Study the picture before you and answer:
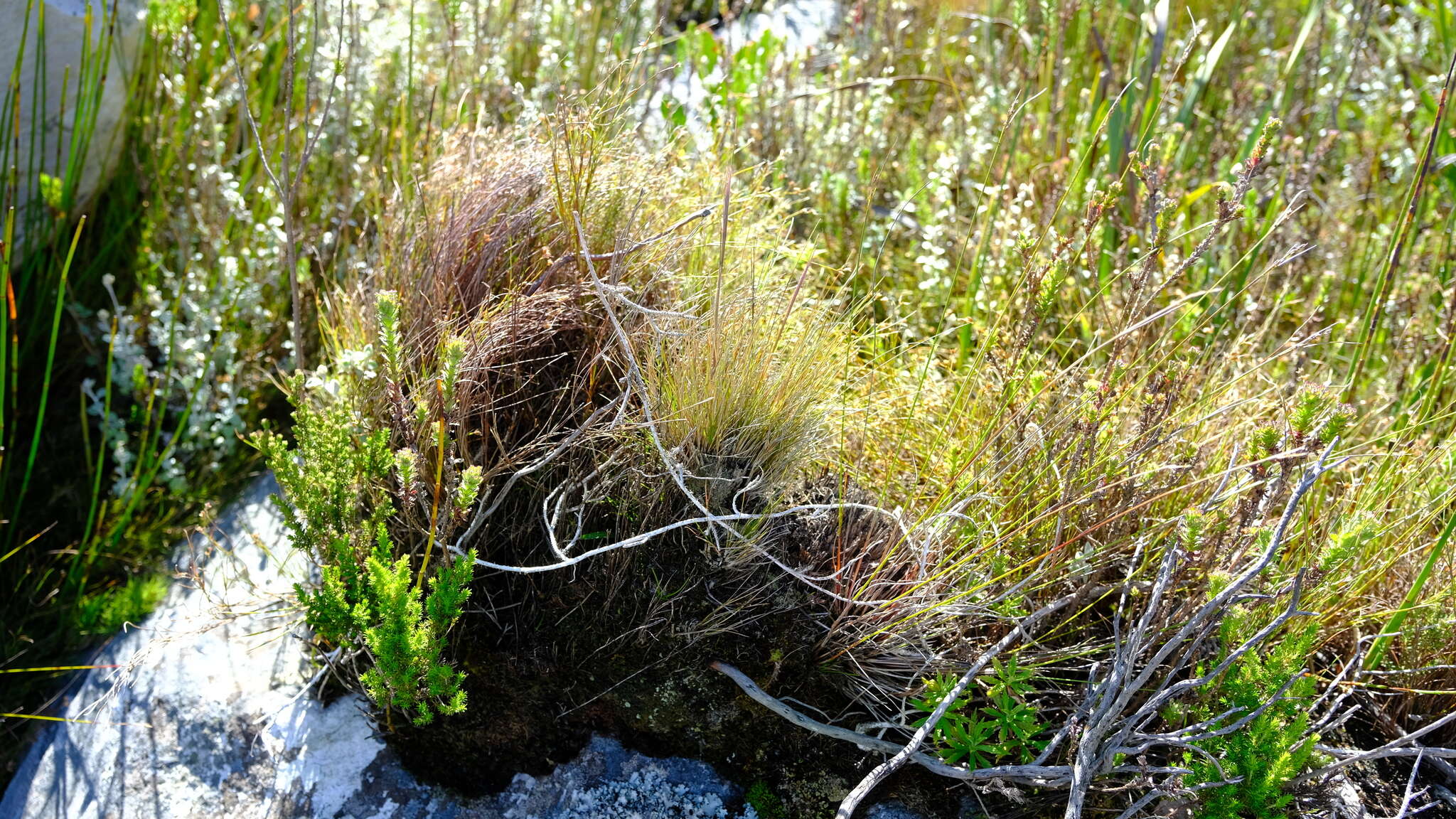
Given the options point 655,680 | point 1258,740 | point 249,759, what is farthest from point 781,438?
point 249,759

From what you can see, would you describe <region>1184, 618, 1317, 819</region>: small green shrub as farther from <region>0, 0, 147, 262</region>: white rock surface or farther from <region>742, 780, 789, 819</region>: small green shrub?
<region>0, 0, 147, 262</region>: white rock surface

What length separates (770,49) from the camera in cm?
294

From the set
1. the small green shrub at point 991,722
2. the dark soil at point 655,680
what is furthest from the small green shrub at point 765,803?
the small green shrub at point 991,722

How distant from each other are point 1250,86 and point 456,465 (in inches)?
115

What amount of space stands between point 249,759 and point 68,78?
1.91 meters

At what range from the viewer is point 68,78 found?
2652mm

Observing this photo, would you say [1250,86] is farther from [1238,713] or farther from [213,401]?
[213,401]

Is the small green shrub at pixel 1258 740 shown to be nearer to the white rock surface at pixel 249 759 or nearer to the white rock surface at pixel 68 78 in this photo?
the white rock surface at pixel 249 759

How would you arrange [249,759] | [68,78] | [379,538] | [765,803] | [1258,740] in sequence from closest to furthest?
[1258,740], [379,538], [765,803], [249,759], [68,78]

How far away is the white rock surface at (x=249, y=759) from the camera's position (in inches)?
71.6

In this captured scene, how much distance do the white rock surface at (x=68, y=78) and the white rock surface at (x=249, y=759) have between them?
1.29 meters

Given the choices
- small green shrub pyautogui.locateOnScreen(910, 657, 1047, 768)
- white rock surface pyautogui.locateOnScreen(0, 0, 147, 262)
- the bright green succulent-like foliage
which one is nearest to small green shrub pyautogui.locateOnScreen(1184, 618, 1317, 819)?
small green shrub pyautogui.locateOnScreen(910, 657, 1047, 768)

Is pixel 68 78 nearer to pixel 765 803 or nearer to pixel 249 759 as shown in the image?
pixel 249 759

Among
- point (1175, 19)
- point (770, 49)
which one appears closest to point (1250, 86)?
point (1175, 19)
